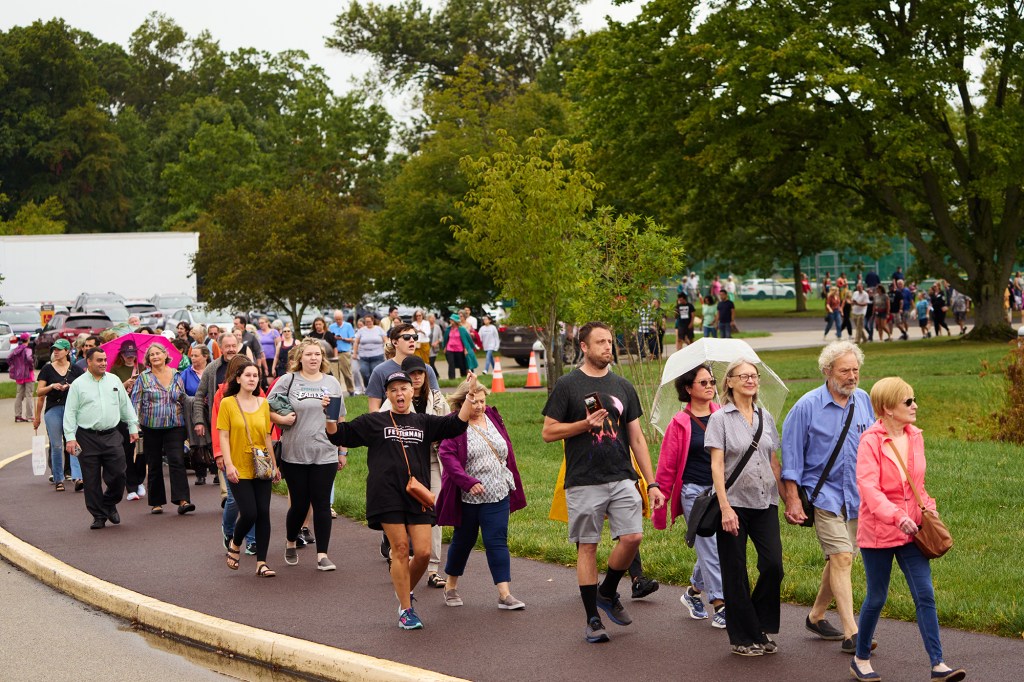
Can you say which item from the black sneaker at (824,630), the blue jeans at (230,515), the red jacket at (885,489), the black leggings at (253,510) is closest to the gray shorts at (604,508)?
the black sneaker at (824,630)

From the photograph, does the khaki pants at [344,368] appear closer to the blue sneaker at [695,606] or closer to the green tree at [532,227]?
the green tree at [532,227]

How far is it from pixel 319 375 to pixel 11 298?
3995 centimetres

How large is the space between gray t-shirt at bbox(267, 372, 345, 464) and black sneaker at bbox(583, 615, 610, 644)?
308 cm

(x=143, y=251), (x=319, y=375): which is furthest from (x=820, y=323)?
(x=319, y=375)

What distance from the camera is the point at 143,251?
1805 inches

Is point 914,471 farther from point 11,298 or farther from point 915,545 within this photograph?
point 11,298

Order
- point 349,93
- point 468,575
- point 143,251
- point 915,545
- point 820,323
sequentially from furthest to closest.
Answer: point 349,93 < point 820,323 < point 143,251 < point 468,575 < point 915,545

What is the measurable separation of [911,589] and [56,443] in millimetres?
11685

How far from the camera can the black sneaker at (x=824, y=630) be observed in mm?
7266

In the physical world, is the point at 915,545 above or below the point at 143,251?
below

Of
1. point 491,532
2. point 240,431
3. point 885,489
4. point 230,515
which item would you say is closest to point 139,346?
point 230,515

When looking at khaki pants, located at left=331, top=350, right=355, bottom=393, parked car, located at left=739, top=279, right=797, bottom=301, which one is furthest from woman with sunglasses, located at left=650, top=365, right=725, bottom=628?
parked car, located at left=739, top=279, right=797, bottom=301

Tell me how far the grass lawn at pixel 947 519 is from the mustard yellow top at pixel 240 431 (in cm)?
222

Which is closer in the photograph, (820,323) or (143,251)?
(143,251)
